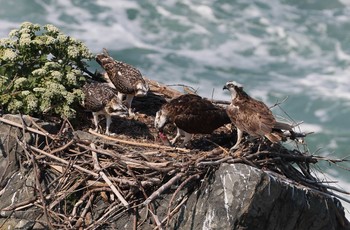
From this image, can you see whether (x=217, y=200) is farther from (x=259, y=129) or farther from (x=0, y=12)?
(x=0, y=12)

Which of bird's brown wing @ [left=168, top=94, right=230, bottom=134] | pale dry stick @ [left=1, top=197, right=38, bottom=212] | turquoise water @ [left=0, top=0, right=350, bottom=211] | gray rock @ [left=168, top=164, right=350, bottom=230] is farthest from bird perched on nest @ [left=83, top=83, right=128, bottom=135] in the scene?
turquoise water @ [left=0, top=0, right=350, bottom=211]

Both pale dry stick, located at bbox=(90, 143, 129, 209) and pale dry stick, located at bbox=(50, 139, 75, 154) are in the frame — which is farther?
pale dry stick, located at bbox=(50, 139, 75, 154)

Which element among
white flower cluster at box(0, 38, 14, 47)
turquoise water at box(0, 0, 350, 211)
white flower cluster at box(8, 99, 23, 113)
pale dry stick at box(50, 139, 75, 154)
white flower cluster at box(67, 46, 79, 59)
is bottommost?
pale dry stick at box(50, 139, 75, 154)

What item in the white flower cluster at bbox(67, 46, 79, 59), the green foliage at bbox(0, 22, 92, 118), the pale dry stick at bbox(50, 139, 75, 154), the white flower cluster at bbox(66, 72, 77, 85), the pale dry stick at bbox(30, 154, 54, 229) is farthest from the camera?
the white flower cluster at bbox(67, 46, 79, 59)

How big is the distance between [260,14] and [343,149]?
13900mm

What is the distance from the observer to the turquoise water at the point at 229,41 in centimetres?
2820

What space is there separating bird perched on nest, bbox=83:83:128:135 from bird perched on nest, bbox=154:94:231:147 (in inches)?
20.5

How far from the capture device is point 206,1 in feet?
118

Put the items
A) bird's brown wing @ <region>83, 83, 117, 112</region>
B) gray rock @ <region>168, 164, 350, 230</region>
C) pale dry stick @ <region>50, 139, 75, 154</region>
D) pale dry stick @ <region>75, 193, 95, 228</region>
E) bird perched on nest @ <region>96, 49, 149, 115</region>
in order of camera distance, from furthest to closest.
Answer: bird perched on nest @ <region>96, 49, 149, 115</region>, bird's brown wing @ <region>83, 83, 117, 112</region>, pale dry stick @ <region>50, 139, 75, 154</region>, pale dry stick @ <region>75, 193, 95, 228</region>, gray rock @ <region>168, 164, 350, 230</region>

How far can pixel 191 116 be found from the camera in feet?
33.8

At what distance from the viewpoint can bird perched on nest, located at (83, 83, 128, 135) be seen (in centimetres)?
1055

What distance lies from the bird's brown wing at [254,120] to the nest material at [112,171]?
19 centimetres

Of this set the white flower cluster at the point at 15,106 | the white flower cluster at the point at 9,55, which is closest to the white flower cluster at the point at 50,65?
the white flower cluster at the point at 9,55

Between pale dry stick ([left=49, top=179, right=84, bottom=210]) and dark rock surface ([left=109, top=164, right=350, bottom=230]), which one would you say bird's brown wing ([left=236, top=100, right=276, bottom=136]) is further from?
pale dry stick ([left=49, top=179, right=84, bottom=210])
